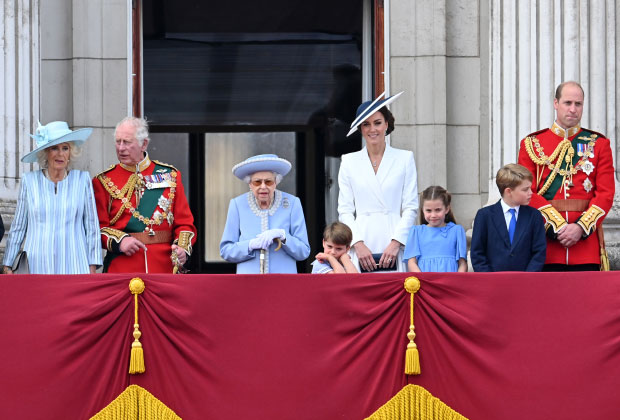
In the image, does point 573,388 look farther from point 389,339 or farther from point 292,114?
point 292,114

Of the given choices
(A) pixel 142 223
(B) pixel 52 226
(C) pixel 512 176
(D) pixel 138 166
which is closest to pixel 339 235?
(C) pixel 512 176

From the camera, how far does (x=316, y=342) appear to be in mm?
7359

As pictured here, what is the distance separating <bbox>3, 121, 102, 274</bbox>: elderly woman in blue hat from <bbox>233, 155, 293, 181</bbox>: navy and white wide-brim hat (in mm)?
967

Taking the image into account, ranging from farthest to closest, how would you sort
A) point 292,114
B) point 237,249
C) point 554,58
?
point 292,114
point 554,58
point 237,249

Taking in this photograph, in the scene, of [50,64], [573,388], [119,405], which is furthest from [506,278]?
[50,64]

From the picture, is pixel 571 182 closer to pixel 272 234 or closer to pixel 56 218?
pixel 272 234

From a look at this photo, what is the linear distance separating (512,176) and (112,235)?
258 cm

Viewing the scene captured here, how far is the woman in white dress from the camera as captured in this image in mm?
8711

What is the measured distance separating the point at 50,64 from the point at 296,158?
3.88 m

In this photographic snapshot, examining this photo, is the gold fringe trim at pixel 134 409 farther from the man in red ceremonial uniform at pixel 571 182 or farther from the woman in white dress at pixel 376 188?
the man in red ceremonial uniform at pixel 571 182

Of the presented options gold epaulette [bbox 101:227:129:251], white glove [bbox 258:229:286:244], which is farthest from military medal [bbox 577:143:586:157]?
gold epaulette [bbox 101:227:129:251]

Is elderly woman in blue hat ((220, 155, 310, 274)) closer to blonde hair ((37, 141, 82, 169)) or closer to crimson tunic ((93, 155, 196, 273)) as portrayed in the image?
crimson tunic ((93, 155, 196, 273))

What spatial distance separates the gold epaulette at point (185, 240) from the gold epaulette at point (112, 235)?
0.35 m

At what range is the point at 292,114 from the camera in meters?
13.7
